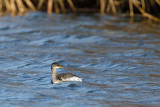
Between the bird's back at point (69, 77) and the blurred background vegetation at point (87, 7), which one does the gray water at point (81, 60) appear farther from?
the blurred background vegetation at point (87, 7)

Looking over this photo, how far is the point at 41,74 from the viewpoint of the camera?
9.85 meters

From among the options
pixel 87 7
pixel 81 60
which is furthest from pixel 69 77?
pixel 87 7

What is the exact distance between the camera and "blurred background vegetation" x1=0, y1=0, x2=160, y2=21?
766 inches

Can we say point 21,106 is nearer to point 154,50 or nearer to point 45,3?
point 154,50

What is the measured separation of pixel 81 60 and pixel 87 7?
1139cm

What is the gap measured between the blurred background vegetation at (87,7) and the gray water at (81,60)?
1.05 m

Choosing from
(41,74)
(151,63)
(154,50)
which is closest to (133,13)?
(154,50)

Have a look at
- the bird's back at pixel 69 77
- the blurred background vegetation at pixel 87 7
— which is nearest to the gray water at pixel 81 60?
the bird's back at pixel 69 77

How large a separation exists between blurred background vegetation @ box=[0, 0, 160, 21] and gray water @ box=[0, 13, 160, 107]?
3.44 ft

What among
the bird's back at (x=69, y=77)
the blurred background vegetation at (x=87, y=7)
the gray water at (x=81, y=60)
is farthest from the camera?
the blurred background vegetation at (x=87, y=7)

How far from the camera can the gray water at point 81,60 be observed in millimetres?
7963

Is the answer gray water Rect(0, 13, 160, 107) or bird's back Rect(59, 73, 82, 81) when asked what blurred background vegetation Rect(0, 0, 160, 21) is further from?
bird's back Rect(59, 73, 82, 81)

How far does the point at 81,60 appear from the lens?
11.5 metres

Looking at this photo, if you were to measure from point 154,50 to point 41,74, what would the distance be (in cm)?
431
